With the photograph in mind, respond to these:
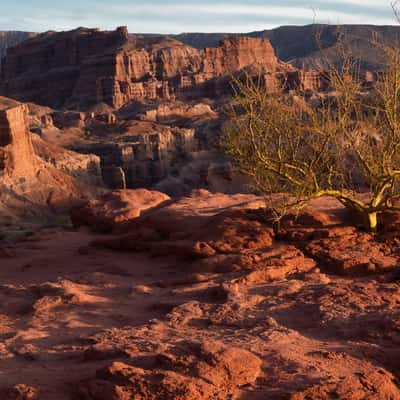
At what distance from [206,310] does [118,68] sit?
7391 centimetres

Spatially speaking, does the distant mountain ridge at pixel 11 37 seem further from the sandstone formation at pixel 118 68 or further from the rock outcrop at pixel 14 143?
the rock outcrop at pixel 14 143

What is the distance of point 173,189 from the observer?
89.2ft

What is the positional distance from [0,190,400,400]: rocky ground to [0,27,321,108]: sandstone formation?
56.5 metres

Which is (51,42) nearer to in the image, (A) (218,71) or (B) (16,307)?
(A) (218,71)

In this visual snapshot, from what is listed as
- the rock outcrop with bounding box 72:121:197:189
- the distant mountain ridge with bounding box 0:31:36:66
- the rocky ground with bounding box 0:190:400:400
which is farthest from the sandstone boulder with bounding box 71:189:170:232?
the distant mountain ridge with bounding box 0:31:36:66

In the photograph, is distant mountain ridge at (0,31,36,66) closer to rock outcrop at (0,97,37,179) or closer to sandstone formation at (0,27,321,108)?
sandstone formation at (0,27,321,108)

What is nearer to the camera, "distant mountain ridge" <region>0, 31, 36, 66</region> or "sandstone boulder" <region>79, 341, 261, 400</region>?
"sandstone boulder" <region>79, 341, 261, 400</region>

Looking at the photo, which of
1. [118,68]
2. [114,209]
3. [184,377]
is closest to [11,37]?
[118,68]

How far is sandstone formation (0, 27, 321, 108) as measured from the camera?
75000mm

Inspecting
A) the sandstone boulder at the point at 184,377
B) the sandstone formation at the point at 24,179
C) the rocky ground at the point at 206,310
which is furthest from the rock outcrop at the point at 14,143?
→ the sandstone boulder at the point at 184,377

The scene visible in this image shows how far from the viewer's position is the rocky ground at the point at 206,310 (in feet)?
15.4

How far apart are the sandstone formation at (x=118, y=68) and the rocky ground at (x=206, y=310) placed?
185 feet

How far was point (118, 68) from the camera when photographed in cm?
7769

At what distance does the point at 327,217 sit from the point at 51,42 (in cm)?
9092
